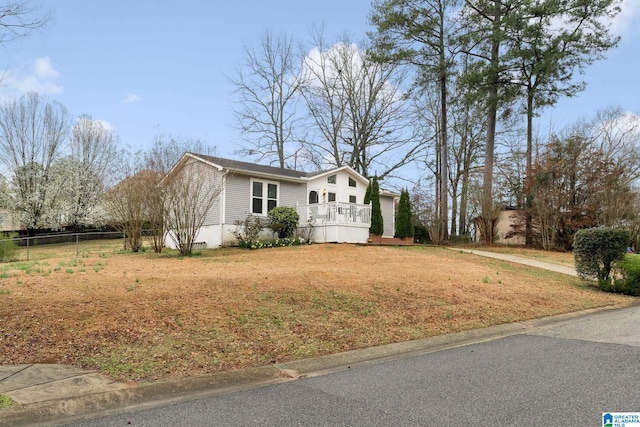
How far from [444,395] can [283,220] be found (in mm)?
15310

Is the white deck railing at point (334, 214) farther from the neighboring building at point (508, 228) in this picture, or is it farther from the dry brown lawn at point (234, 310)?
the neighboring building at point (508, 228)

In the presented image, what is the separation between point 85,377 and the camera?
4082 millimetres

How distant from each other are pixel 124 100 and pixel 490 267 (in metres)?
12.0

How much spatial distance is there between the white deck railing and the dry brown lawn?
7.99 m

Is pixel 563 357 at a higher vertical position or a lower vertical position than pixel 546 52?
lower

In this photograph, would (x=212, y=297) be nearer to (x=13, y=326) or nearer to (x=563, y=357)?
(x=13, y=326)

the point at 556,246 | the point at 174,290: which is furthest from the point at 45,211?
the point at 556,246

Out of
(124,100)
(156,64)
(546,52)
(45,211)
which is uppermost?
(546,52)

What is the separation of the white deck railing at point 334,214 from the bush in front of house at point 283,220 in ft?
3.15

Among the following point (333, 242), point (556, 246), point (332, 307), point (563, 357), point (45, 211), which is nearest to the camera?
point (563, 357)

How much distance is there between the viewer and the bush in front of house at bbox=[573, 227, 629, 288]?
10.4 metres

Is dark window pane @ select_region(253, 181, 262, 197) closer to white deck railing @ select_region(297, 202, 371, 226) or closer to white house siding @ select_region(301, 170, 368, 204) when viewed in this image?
white deck railing @ select_region(297, 202, 371, 226)

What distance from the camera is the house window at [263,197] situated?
19.3 m

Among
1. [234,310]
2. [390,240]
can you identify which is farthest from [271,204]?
[234,310]
